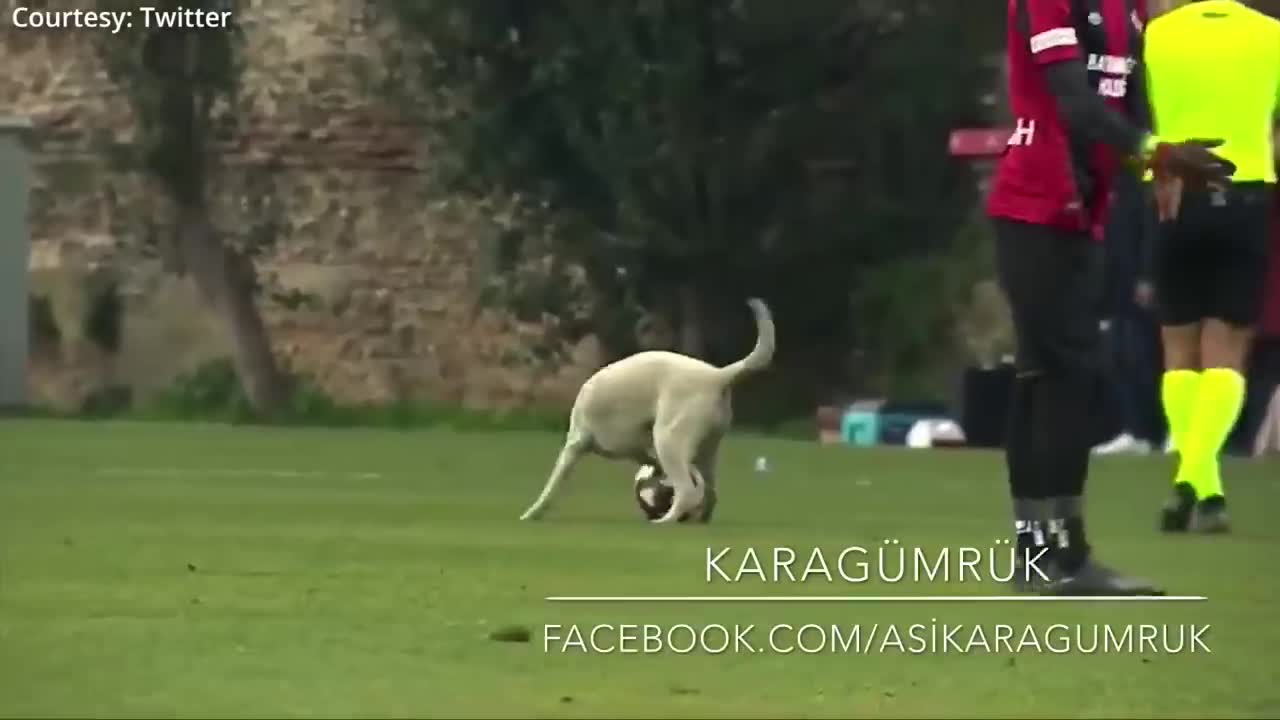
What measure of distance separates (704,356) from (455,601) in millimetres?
16756

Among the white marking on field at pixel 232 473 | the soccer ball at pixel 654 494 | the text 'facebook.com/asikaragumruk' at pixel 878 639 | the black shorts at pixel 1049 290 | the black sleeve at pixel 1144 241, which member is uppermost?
the black shorts at pixel 1049 290

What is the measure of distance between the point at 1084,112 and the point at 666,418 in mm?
3747

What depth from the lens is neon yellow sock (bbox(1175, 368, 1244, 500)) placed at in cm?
1046

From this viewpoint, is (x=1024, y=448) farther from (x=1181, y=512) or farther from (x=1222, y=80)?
(x=1222, y=80)

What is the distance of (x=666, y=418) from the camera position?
36.5 ft

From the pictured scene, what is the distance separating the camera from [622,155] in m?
23.7

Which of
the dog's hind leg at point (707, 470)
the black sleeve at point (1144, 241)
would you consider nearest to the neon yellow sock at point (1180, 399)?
the dog's hind leg at point (707, 470)

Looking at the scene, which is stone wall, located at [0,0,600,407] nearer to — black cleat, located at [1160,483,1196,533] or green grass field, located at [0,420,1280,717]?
green grass field, located at [0,420,1280,717]

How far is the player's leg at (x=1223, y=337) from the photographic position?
1045cm

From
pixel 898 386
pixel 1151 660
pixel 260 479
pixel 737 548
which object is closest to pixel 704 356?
pixel 898 386

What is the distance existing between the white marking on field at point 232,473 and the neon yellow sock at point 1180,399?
4.51 m

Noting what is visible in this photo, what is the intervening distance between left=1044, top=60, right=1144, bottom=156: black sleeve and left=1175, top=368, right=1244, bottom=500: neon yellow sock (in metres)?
2.95

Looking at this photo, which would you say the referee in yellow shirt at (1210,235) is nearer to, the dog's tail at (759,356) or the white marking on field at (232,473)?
the dog's tail at (759,356)

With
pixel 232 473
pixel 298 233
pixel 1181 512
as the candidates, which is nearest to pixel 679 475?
pixel 1181 512
